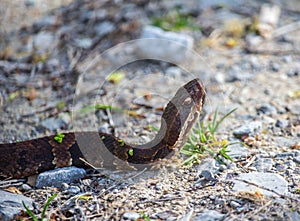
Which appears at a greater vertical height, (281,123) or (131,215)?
(281,123)

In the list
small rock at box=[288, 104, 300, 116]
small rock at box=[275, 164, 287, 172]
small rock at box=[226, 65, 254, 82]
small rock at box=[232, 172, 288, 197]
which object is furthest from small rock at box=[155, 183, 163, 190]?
small rock at box=[226, 65, 254, 82]

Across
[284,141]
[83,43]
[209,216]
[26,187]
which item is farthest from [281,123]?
[83,43]

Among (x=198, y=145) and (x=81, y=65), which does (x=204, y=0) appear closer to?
(x=81, y=65)

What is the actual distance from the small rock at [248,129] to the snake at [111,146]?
703 mm

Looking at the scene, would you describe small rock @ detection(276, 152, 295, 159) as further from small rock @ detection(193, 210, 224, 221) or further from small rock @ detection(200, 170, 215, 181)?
small rock @ detection(193, 210, 224, 221)

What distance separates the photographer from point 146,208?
13.6 feet

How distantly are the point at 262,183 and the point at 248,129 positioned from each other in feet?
3.76

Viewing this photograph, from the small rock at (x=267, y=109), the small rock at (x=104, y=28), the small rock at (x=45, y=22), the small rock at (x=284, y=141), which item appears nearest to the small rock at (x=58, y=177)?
the small rock at (x=284, y=141)

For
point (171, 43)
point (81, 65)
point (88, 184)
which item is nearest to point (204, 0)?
point (171, 43)

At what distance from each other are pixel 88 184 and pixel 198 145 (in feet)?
3.72

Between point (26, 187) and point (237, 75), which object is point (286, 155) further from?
point (26, 187)

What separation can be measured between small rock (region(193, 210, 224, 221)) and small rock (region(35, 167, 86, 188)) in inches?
50.8

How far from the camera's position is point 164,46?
7.04 m

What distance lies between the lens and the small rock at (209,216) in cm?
391
